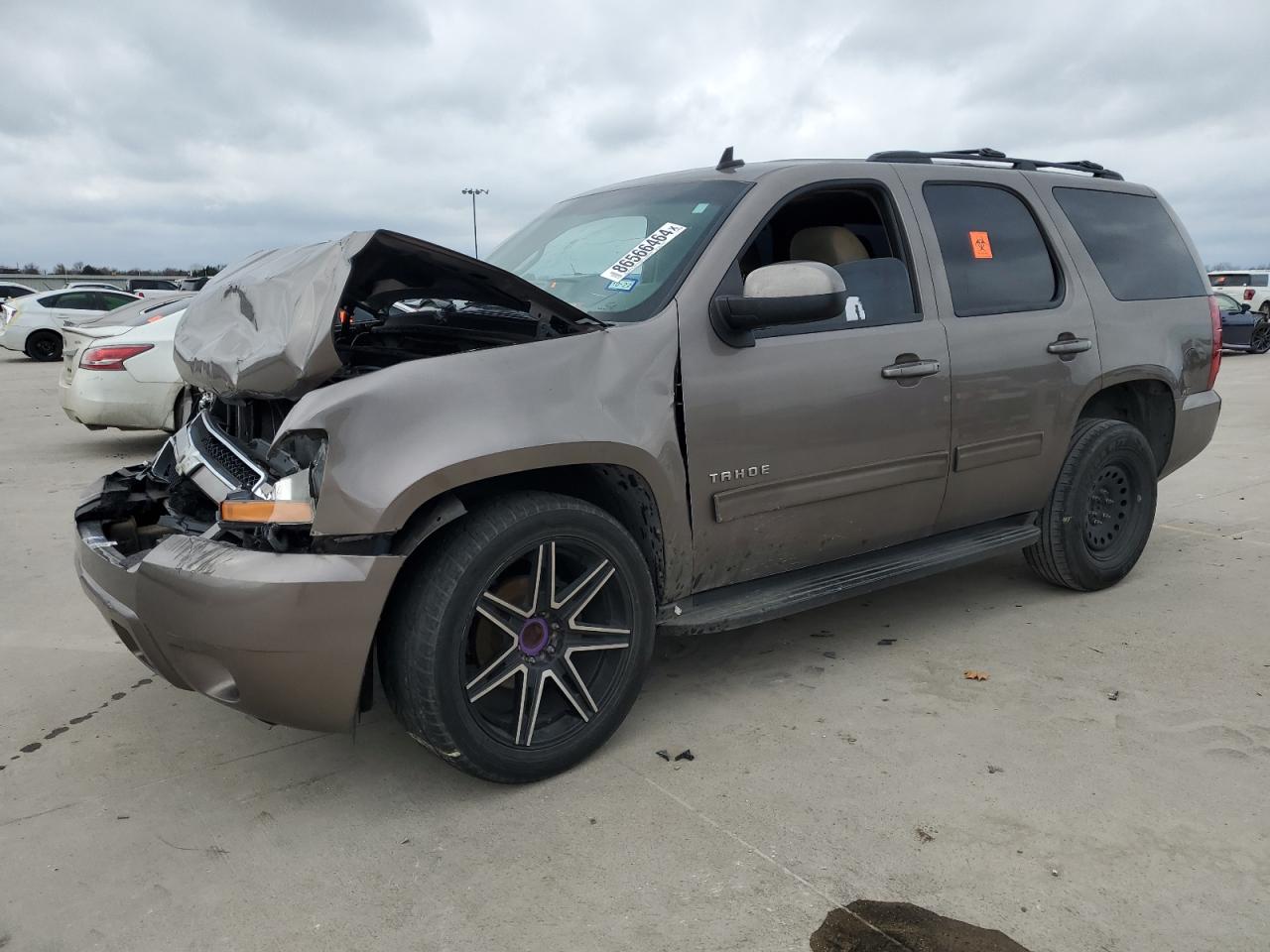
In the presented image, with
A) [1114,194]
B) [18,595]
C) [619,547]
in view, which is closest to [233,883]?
[619,547]

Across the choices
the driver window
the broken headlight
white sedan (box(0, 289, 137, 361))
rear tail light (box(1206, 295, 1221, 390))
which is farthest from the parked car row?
white sedan (box(0, 289, 137, 361))

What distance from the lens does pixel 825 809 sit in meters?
2.79

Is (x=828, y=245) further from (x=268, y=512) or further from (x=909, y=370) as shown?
(x=268, y=512)

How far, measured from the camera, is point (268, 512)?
8.54ft

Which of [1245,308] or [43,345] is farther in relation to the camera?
[43,345]

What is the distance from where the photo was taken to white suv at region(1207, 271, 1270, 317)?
22.0 metres

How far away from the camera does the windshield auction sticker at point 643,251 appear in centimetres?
342

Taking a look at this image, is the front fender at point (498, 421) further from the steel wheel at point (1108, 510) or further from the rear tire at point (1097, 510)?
the steel wheel at point (1108, 510)

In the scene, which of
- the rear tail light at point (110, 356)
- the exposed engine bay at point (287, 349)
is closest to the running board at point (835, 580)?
the exposed engine bay at point (287, 349)

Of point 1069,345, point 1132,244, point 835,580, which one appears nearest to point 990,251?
point 1069,345

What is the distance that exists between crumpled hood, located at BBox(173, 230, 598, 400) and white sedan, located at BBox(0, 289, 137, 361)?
798 inches

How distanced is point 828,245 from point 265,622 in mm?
2470

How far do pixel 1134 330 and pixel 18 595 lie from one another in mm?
5288

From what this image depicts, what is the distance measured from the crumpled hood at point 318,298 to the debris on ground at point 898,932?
1769mm
